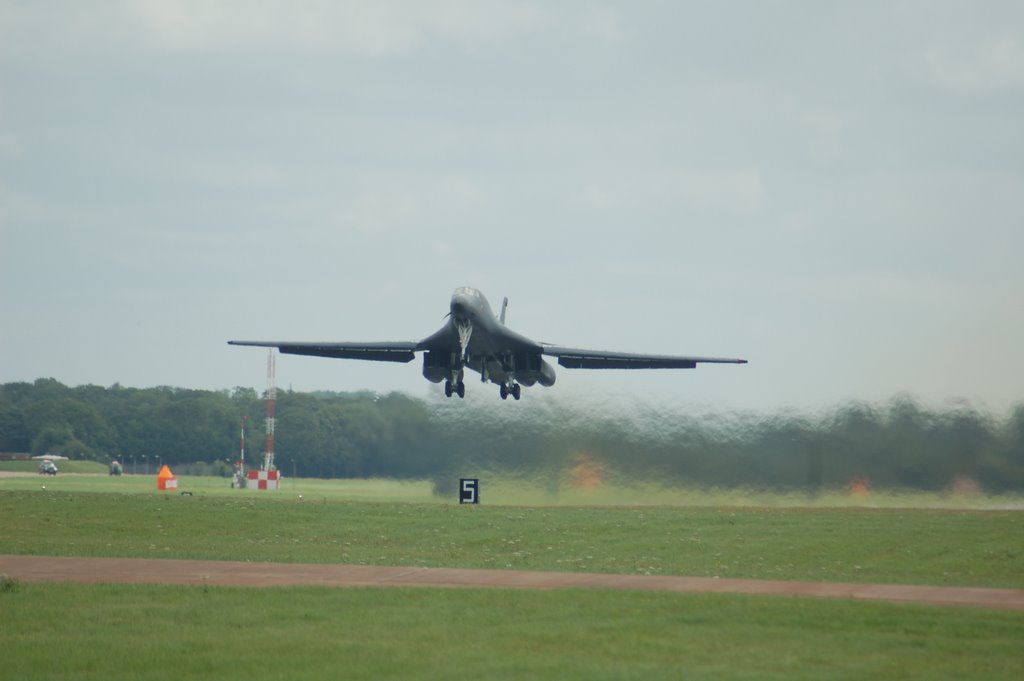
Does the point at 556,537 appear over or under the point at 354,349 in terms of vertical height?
under

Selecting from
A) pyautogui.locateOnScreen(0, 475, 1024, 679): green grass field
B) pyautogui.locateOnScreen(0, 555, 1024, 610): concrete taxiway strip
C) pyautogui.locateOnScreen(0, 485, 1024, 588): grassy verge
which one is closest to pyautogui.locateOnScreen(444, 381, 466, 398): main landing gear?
pyautogui.locateOnScreen(0, 485, 1024, 588): grassy verge

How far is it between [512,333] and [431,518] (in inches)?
308

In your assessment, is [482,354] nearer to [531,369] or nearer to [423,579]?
[531,369]

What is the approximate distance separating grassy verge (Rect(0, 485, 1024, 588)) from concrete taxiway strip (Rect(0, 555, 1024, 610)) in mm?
1526

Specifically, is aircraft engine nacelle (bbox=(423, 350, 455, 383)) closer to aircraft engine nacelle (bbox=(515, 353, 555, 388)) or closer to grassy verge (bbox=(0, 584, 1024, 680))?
aircraft engine nacelle (bbox=(515, 353, 555, 388))

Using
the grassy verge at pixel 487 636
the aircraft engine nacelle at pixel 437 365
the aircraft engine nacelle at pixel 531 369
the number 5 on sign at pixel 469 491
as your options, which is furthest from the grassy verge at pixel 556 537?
the grassy verge at pixel 487 636

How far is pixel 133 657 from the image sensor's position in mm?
14383

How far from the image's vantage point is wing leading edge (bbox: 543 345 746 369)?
1640 inches

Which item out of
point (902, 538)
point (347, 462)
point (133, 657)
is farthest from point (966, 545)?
point (347, 462)

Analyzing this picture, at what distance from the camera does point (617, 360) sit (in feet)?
142

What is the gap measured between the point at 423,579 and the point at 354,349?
73.8 feet

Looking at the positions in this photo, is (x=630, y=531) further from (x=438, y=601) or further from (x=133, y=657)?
(x=133, y=657)

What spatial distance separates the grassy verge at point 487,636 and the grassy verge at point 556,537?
577 centimetres

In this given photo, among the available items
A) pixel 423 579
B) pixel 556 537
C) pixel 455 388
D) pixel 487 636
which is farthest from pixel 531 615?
pixel 455 388
